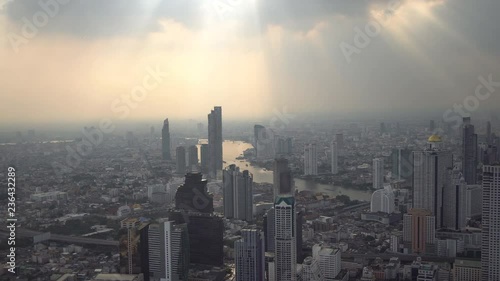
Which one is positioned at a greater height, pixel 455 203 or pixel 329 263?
pixel 455 203

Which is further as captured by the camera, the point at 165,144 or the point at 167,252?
the point at 165,144

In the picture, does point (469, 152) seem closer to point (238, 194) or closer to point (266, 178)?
point (266, 178)

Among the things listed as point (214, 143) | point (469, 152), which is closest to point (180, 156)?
point (214, 143)

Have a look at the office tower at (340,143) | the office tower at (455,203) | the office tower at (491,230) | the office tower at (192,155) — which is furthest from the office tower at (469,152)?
the office tower at (192,155)

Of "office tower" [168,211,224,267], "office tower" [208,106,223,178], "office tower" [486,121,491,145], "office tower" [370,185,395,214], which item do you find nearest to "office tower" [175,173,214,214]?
"office tower" [168,211,224,267]

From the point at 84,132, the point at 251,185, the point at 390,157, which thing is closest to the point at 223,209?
the point at 251,185

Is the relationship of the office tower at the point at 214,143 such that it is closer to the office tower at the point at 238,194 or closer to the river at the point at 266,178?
the river at the point at 266,178
